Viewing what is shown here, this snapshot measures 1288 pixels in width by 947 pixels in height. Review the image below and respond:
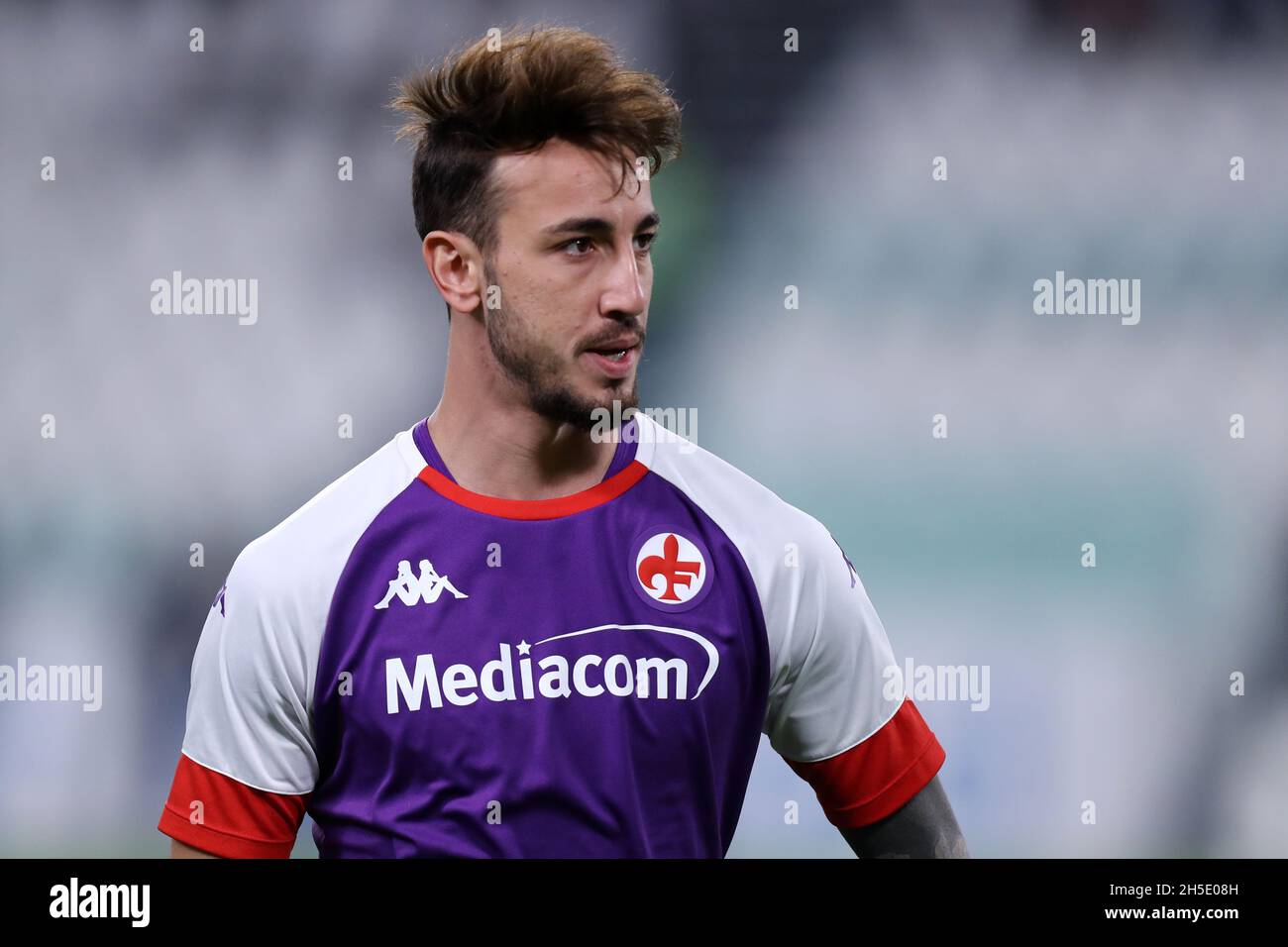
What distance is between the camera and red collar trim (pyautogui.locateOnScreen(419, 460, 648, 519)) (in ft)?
7.85

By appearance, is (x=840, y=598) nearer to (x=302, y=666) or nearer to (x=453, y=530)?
(x=453, y=530)

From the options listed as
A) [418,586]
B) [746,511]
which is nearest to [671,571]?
[746,511]

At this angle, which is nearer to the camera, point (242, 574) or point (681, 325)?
point (242, 574)

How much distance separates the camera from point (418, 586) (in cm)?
234

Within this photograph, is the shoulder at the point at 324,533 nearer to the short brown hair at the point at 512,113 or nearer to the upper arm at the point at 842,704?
the short brown hair at the point at 512,113

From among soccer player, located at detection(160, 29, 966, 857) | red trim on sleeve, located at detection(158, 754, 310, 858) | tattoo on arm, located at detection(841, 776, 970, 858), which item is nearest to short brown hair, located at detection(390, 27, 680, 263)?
soccer player, located at detection(160, 29, 966, 857)

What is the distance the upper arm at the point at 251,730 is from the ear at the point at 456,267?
0.60m

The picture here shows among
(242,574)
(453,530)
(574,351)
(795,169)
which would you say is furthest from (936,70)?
Result: (242,574)

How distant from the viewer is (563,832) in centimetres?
224

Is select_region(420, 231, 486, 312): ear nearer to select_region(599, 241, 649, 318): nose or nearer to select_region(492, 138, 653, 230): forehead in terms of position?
select_region(492, 138, 653, 230): forehead

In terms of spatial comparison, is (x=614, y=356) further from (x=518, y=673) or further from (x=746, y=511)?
(x=518, y=673)
